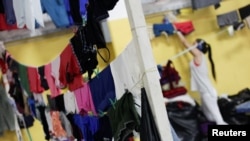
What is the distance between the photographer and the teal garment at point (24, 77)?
2.70m

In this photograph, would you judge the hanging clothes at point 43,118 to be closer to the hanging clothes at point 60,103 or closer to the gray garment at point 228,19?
the hanging clothes at point 60,103

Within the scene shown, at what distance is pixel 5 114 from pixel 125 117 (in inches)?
72.0

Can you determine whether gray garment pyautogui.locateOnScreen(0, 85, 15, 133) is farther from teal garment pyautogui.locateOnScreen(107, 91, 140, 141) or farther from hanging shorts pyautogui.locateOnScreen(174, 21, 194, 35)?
hanging shorts pyautogui.locateOnScreen(174, 21, 194, 35)

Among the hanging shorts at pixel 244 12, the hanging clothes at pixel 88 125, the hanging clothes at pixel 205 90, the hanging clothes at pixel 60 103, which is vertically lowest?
the hanging clothes at pixel 205 90

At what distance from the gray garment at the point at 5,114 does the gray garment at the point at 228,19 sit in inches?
88.5

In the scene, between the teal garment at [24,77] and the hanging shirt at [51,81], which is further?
the teal garment at [24,77]

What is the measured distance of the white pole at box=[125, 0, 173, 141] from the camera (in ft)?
4.33

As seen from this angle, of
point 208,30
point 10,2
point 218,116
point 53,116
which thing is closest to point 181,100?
point 218,116

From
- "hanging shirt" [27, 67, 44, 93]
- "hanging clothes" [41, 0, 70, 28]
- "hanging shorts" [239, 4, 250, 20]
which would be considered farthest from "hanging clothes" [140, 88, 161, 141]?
"hanging shorts" [239, 4, 250, 20]

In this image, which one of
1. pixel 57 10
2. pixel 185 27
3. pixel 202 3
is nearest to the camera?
pixel 57 10

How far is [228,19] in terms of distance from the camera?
3.45 meters

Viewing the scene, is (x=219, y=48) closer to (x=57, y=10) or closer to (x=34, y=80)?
(x=34, y=80)

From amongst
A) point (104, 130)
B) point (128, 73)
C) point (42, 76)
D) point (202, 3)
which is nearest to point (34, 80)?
point (42, 76)

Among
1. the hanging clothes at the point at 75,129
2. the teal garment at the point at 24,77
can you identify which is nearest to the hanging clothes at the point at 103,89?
the hanging clothes at the point at 75,129
